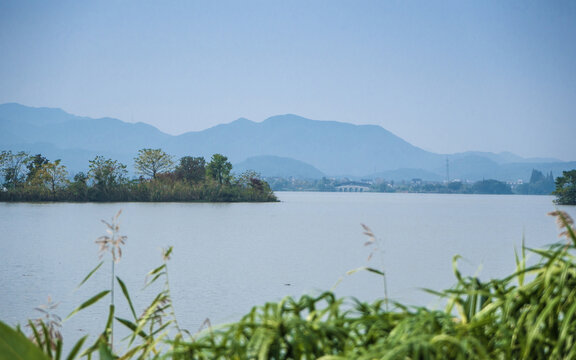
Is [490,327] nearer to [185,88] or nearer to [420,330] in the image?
[420,330]

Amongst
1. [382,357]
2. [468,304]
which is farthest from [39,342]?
[468,304]

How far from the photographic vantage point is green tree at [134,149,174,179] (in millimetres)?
33062

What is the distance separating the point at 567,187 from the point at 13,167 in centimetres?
3240

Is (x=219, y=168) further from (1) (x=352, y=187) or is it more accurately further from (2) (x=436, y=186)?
(2) (x=436, y=186)

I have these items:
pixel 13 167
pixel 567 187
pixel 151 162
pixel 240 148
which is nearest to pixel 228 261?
pixel 151 162

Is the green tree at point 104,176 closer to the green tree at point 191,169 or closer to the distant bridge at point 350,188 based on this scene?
the green tree at point 191,169

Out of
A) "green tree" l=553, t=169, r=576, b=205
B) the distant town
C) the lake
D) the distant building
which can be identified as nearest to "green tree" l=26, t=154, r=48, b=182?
the lake

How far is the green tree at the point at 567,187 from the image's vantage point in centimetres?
2814

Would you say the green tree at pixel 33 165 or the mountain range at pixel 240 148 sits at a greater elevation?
the mountain range at pixel 240 148

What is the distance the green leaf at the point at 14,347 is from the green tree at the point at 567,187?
31484mm

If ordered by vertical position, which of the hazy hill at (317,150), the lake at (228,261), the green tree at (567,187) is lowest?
the lake at (228,261)

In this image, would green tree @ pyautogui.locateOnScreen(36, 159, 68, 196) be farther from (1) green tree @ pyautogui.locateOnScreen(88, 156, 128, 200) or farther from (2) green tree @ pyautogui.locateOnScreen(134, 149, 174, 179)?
(2) green tree @ pyautogui.locateOnScreen(134, 149, 174, 179)

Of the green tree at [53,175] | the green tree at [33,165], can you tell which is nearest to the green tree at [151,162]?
the green tree at [33,165]

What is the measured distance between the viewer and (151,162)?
109 ft
